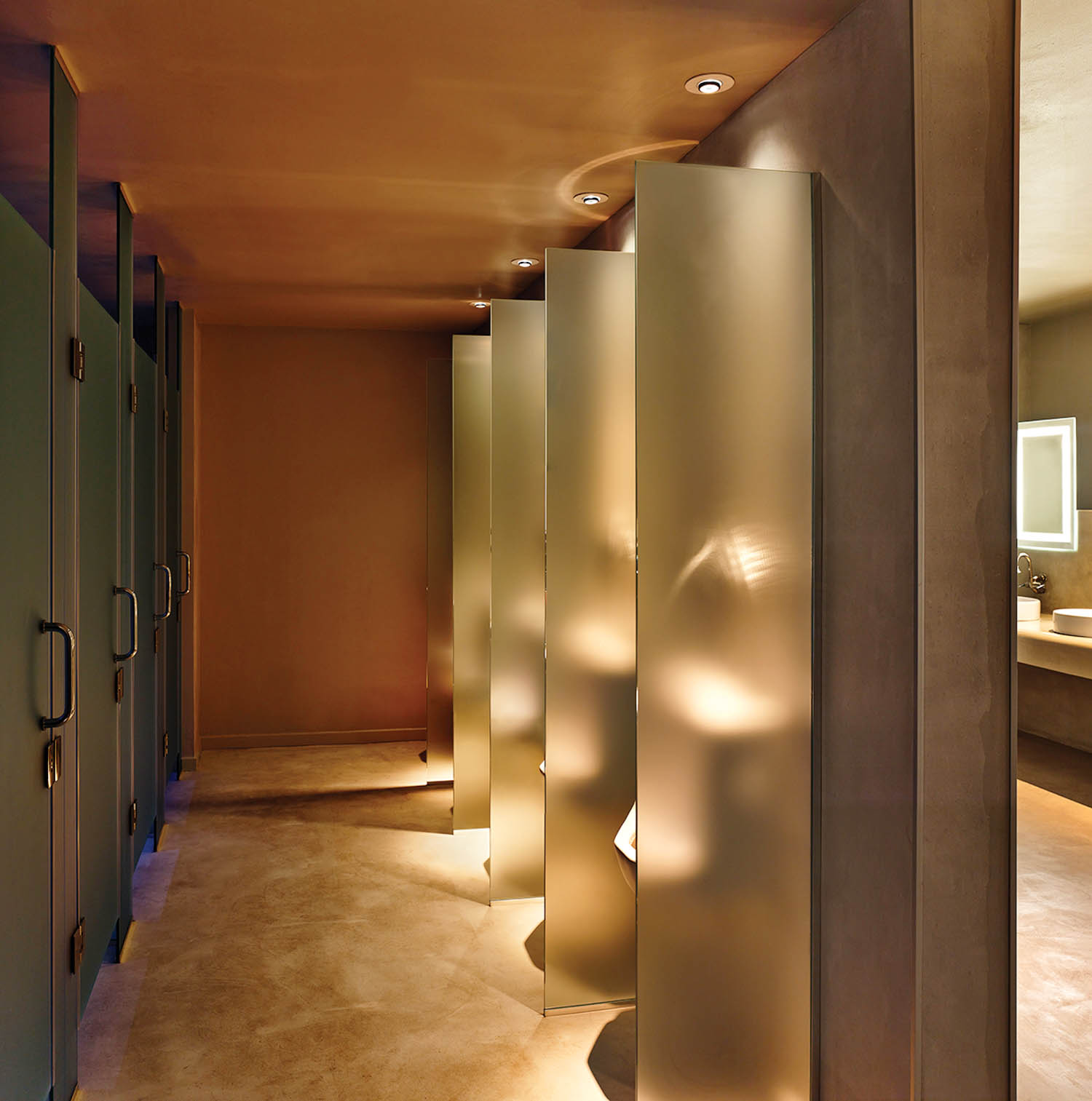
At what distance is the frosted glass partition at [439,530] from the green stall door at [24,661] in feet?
9.02

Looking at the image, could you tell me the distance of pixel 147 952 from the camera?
10.3 ft

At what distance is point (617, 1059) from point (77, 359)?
2.30 metres

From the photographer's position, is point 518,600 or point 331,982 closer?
point 331,982

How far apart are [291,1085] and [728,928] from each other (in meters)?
1.20

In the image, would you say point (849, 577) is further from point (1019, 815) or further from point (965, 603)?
point (1019, 815)

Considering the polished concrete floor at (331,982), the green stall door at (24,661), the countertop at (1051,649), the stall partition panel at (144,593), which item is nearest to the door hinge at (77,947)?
the green stall door at (24,661)

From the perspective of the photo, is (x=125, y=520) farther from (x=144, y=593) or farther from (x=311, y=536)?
(x=311, y=536)

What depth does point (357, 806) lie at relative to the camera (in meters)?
4.68

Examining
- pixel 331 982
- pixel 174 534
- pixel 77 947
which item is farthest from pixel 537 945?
pixel 174 534

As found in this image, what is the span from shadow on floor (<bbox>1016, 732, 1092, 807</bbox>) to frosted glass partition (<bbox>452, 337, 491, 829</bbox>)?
2633 millimetres

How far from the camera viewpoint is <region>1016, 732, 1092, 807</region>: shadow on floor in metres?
1.72

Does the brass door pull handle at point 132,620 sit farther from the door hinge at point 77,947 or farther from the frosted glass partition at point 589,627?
the frosted glass partition at point 589,627

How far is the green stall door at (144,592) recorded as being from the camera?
3611 millimetres

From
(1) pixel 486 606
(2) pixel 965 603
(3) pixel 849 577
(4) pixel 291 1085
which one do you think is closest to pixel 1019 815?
(2) pixel 965 603
